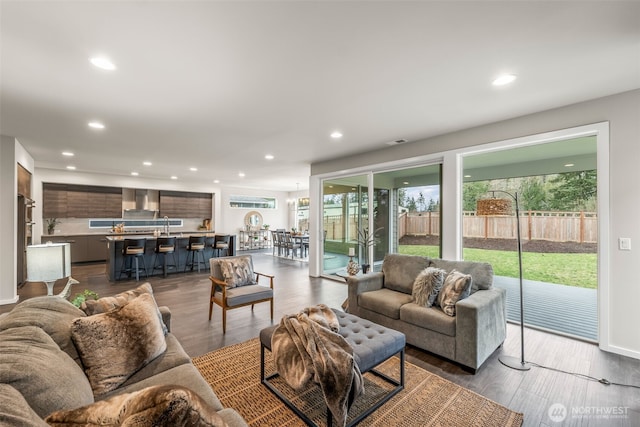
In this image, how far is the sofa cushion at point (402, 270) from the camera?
3465 mm

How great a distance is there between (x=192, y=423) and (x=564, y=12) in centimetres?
289

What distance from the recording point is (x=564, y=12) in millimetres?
1747

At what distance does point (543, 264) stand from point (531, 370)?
276 centimetres

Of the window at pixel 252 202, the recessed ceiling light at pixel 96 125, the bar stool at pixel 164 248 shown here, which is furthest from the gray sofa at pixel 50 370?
the window at pixel 252 202

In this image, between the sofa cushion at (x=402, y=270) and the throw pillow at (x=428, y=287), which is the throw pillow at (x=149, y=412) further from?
the sofa cushion at (x=402, y=270)

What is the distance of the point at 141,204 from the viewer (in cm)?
952

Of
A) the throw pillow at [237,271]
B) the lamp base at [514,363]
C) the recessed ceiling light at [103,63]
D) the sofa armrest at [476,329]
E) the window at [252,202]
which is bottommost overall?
the lamp base at [514,363]

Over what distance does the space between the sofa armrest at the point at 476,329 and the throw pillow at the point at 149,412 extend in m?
2.32

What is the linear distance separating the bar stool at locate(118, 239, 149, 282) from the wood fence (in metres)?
5.65

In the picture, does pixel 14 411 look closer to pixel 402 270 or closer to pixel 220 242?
pixel 402 270

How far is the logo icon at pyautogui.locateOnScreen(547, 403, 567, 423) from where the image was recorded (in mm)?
1945

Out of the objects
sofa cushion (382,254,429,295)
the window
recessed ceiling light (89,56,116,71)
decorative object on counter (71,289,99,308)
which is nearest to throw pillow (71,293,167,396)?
decorative object on counter (71,289,99,308)

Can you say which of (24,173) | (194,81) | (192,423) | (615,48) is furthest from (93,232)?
(615,48)

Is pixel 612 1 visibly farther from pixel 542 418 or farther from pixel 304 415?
pixel 304 415
